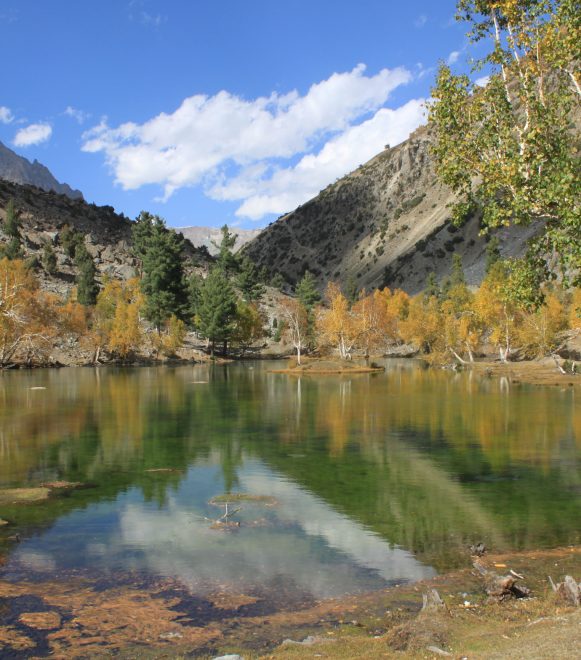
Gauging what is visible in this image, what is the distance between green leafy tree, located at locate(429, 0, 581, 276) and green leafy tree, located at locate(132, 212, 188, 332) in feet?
353

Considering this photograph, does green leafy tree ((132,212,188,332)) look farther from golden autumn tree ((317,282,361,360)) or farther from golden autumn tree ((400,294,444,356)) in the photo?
golden autumn tree ((400,294,444,356))

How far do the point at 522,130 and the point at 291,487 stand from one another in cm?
1593

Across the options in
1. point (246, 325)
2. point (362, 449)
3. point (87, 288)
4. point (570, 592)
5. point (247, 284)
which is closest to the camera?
point (570, 592)

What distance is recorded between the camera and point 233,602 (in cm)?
1386

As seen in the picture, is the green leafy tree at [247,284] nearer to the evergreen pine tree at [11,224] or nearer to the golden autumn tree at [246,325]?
the golden autumn tree at [246,325]

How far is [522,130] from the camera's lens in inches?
909

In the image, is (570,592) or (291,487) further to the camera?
(291,487)

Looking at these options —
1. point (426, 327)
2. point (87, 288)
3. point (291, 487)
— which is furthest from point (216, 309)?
point (291, 487)

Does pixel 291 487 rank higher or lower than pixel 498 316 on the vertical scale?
lower

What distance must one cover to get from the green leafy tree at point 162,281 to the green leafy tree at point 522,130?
107715 mm

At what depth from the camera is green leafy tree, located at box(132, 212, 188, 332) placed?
129m

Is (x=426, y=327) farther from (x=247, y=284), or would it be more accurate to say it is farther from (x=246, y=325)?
(x=247, y=284)

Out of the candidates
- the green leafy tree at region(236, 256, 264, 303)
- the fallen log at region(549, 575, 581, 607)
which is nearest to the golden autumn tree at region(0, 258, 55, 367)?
the green leafy tree at region(236, 256, 264, 303)

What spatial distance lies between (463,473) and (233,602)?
15.6 meters
